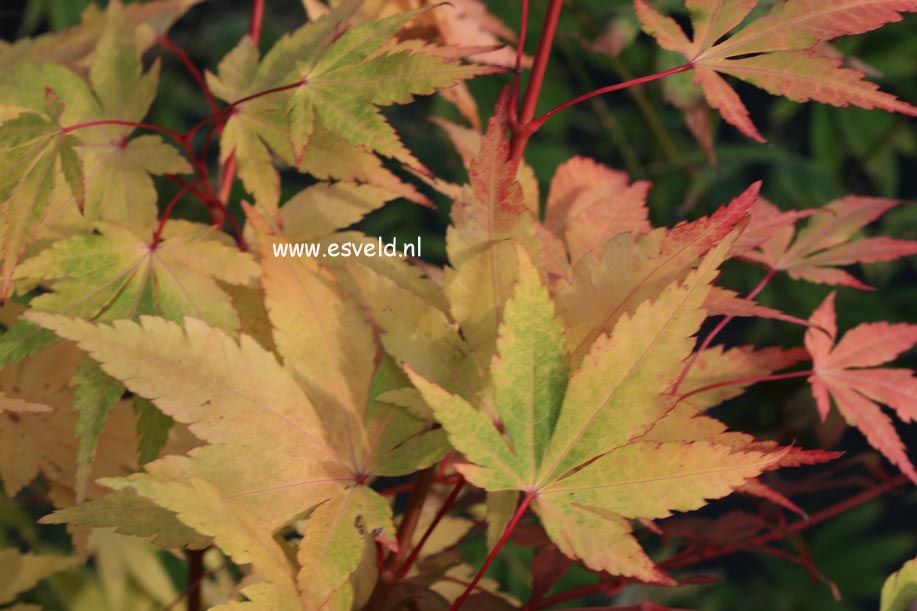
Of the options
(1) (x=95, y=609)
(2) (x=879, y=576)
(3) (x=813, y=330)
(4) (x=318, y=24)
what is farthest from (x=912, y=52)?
(1) (x=95, y=609)

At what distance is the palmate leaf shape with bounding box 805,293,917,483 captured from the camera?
49 cm

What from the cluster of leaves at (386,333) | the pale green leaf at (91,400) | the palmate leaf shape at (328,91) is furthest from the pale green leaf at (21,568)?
the palmate leaf shape at (328,91)

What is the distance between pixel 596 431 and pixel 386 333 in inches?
4.1

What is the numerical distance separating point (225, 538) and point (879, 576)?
123 centimetres

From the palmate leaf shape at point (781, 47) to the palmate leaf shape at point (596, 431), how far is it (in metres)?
0.10

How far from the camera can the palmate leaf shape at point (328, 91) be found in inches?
17.2

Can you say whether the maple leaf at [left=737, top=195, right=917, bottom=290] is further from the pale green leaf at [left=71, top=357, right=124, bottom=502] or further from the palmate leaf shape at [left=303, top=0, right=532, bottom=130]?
the pale green leaf at [left=71, top=357, right=124, bottom=502]

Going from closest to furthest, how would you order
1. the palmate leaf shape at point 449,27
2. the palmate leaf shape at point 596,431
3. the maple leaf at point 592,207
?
the palmate leaf shape at point 596,431 < the maple leaf at point 592,207 < the palmate leaf shape at point 449,27

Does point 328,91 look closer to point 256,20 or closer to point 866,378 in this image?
point 256,20

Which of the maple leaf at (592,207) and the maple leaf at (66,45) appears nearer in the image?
the maple leaf at (592,207)

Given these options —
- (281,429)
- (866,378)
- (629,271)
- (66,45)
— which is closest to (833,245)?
(866,378)

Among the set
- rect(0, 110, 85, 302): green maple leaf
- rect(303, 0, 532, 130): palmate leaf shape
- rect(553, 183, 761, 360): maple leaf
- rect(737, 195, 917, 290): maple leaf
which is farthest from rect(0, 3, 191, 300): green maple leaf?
rect(737, 195, 917, 290): maple leaf

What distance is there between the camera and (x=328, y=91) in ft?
1.48

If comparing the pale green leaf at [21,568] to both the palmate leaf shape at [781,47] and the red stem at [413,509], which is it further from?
the palmate leaf shape at [781,47]
